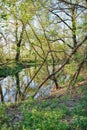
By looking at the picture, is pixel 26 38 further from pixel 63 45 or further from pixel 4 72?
pixel 4 72

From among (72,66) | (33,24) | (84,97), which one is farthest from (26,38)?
(84,97)

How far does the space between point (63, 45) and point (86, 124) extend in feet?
53.4

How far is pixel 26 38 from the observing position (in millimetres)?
27578

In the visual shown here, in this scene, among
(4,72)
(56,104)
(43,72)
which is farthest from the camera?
(4,72)

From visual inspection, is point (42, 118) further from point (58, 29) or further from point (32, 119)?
point (58, 29)

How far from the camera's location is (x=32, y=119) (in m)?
11.6

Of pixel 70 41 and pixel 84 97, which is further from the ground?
pixel 70 41

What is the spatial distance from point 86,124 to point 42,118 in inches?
74.7

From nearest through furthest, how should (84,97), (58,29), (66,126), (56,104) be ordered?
(66,126) → (56,104) → (84,97) → (58,29)

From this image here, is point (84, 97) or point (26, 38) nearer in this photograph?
point (84, 97)

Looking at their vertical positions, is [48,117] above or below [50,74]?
below

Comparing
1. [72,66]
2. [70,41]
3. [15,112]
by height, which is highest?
[70,41]

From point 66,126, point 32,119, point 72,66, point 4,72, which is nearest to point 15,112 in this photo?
point 32,119

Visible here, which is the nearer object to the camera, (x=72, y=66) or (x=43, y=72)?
(x=72, y=66)
